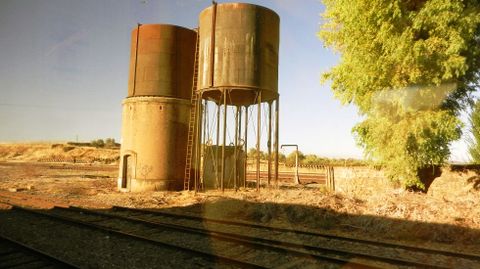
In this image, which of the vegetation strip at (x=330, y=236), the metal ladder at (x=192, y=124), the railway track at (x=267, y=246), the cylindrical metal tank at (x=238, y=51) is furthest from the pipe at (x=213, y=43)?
the railway track at (x=267, y=246)

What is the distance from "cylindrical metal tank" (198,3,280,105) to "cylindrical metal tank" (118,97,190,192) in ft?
8.70

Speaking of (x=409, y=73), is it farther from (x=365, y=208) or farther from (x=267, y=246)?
(x=267, y=246)

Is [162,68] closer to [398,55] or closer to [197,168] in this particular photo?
[197,168]

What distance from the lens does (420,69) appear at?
12.5 m

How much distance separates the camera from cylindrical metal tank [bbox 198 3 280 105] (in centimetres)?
1862

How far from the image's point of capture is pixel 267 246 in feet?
28.3

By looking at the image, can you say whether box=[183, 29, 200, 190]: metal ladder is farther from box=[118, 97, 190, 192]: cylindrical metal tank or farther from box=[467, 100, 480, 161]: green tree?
box=[467, 100, 480, 161]: green tree

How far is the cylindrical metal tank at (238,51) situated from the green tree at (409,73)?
5.31 metres

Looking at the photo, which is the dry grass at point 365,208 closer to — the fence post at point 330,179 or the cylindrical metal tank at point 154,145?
the fence post at point 330,179

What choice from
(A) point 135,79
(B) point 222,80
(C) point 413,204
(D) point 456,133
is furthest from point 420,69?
(A) point 135,79

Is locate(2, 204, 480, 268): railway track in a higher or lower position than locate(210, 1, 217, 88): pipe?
lower

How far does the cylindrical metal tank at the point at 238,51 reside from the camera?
733 inches

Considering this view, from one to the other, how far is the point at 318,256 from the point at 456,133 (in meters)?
7.85

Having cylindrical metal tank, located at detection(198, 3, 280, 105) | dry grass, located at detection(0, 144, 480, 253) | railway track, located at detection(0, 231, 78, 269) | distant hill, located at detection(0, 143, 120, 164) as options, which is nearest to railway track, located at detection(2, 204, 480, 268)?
dry grass, located at detection(0, 144, 480, 253)
